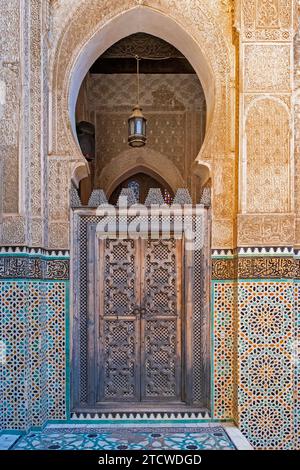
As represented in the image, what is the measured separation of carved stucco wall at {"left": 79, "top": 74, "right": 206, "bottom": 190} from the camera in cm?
739

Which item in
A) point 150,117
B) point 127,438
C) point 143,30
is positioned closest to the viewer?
point 127,438

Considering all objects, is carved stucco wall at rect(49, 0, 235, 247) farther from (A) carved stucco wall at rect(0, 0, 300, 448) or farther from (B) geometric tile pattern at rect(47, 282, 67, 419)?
(B) geometric tile pattern at rect(47, 282, 67, 419)

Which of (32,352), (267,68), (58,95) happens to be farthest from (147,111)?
(32,352)

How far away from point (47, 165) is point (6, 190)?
1.40 feet

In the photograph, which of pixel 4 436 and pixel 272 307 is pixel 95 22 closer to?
pixel 272 307

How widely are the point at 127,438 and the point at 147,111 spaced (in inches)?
183

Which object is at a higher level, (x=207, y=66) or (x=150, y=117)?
(x=150, y=117)

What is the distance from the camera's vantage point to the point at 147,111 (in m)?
7.40

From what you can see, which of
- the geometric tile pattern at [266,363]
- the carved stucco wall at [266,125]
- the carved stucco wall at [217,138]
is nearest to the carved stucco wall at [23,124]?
the carved stucco wall at [217,138]

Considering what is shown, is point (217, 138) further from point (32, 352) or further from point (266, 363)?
point (32, 352)

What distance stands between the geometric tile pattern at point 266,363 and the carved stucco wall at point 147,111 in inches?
137

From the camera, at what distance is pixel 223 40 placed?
4551 millimetres

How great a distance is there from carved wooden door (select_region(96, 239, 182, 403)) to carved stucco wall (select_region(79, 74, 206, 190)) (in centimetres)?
300

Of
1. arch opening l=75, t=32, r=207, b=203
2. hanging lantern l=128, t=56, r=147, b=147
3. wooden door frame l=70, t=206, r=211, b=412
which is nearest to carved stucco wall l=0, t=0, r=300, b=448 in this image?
wooden door frame l=70, t=206, r=211, b=412
